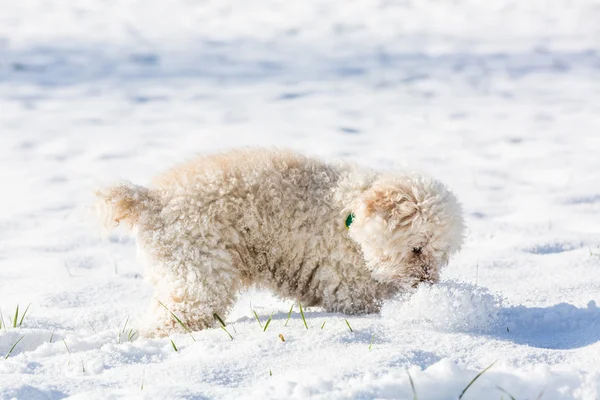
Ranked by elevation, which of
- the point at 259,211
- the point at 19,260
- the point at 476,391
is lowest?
the point at 19,260

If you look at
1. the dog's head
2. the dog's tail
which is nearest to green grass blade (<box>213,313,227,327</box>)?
the dog's tail

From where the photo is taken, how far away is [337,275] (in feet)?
12.1

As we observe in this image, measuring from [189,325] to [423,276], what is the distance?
41.8 inches

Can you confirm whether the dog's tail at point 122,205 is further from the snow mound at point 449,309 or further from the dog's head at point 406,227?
the snow mound at point 449,309

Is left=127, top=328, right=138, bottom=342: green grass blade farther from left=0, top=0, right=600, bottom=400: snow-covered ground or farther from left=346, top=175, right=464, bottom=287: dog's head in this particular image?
left=346, top=175, right=464, bottom=287: dog's head

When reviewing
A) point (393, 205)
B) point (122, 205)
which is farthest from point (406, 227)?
point (122, 205)

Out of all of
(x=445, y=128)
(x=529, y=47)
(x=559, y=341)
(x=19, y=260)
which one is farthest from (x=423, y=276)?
(x=529, y=47)

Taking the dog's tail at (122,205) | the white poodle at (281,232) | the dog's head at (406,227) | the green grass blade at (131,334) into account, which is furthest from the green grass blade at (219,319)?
the dog's head at (406,227)

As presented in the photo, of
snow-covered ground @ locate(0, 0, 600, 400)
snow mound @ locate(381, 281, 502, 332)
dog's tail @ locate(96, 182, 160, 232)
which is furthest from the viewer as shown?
dog's tail @ locate(96, 182, 160, 232)

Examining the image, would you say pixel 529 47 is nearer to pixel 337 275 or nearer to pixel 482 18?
pixel 482 18

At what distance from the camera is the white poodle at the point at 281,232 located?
3.48 metres

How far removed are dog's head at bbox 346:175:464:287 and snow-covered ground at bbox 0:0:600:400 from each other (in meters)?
0.15

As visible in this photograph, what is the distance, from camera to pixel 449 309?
133 inches

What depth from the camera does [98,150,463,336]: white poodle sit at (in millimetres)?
3477
